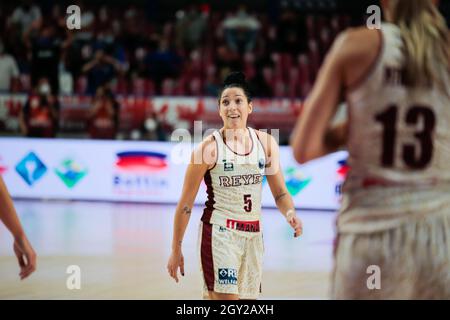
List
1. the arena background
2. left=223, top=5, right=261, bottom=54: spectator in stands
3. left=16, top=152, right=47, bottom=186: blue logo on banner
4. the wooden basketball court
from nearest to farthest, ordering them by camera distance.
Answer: the wooden basketball court < the arena background < left=16, top=152, right=47, bottom=186: blue logo on banner < left=223, top=5, right=261, bottom=54: spectator in stands

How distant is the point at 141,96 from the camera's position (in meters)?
13.5

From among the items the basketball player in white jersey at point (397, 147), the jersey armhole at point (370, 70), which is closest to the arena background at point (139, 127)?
the basketball player in white jersey at point (397, 147)

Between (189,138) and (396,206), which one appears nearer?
(396,206)

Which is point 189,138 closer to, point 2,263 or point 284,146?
point 284,146

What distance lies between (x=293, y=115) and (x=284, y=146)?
3.25ft

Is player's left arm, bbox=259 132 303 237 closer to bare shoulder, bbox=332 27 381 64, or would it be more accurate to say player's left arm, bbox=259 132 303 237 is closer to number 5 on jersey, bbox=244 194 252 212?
number 5 on jersey, bbox=244 194 252 212

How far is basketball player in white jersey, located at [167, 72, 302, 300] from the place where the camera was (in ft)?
14.8

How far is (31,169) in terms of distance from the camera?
41.6ft

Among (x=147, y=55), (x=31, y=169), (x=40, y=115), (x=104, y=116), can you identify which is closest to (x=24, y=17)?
(x=147, y=55)

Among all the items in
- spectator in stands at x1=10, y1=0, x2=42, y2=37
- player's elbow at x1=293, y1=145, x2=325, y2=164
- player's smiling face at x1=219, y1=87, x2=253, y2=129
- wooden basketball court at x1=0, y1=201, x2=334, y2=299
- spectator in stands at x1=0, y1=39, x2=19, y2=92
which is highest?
spectator in stands at x1=10, y1=0, x2=42, y2=37

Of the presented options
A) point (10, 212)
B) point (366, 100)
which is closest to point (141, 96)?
point (10, 212)

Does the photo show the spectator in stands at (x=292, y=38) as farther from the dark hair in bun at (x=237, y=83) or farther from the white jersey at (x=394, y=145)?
the white jersey at (x=394, y=145)

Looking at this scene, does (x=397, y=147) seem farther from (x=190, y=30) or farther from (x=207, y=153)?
(x=190, y=30)

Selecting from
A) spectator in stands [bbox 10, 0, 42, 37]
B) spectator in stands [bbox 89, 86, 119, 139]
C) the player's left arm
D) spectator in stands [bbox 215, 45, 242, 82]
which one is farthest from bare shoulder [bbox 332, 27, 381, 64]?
spectator in stands [bbox 10, 0, 42, 37]
